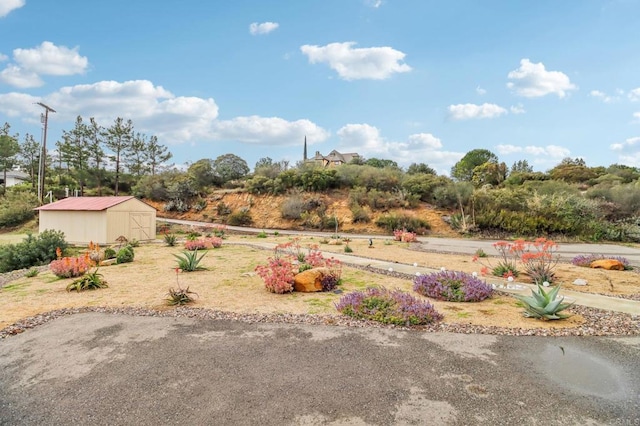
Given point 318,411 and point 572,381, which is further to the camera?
point 572,381

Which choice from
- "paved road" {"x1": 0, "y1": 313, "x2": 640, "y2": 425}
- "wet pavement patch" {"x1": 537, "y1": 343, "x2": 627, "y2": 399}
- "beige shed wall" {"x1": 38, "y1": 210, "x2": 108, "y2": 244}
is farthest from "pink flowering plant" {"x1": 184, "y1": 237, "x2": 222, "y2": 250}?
"wet pavement patch" {"x1": 537, "y1": 343, "x2": 627, "y2": 399}

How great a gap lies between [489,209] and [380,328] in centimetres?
2155

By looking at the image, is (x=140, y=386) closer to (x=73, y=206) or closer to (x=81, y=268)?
(x=81, y=268)

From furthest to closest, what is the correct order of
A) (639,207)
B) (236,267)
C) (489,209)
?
(489,209)
(639,207)
(236,267)

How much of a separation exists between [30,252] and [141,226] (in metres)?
7.21

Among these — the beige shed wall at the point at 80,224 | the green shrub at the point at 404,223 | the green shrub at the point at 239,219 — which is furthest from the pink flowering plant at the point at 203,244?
the green shrub at the point at 239,219

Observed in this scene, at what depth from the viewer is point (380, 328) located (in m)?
5.25

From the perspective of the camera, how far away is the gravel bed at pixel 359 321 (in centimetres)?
509

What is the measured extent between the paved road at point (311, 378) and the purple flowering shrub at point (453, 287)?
7.06 feet

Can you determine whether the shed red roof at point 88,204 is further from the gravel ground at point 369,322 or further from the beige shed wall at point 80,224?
the gravel ground at point 369,322

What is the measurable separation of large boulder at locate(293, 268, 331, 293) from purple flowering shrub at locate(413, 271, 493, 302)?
2.10 meters

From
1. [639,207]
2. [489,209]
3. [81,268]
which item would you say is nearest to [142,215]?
[81,268]

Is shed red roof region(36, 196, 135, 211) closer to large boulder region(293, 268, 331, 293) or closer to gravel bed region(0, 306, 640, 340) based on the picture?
gravel bed region(0, 306, 640, 340)

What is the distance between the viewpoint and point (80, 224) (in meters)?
19.1
